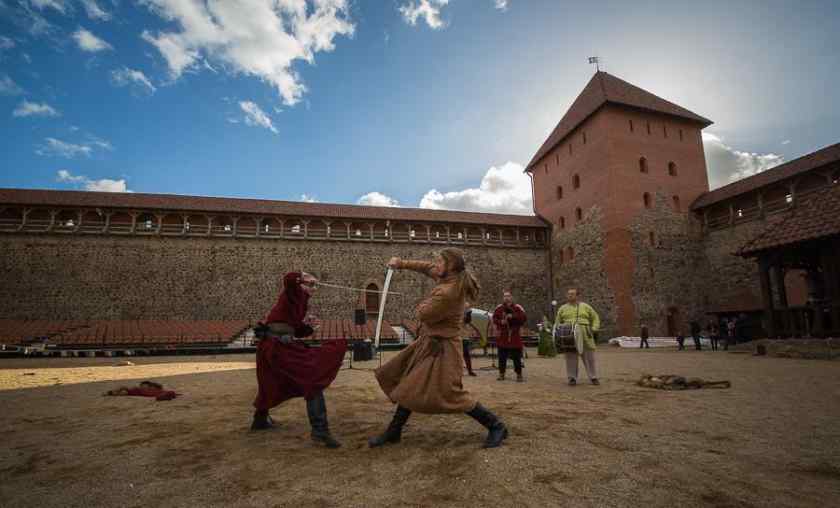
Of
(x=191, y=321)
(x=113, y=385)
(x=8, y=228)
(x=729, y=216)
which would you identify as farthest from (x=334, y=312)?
(x=729, y=216)

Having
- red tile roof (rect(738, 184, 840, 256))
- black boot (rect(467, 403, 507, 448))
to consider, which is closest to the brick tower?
red tile roof (rect(738, 184, 840, 256))

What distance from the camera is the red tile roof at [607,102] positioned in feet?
72.0

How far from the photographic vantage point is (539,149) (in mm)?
27781

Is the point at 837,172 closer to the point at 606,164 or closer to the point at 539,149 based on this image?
the point at 606,164

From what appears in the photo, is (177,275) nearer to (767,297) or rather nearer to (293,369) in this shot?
(293,369)

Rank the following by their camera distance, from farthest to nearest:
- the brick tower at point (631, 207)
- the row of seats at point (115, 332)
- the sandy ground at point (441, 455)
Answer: the brick tower at point (631, 207) → the row of seats at point (115, 332) → the sandy ground at point (441, 455)

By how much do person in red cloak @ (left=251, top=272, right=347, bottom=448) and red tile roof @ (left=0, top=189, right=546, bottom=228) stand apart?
19.3 metres

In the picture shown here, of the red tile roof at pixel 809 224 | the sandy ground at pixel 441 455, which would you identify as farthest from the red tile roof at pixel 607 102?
the sandy ground at pixel 441 455

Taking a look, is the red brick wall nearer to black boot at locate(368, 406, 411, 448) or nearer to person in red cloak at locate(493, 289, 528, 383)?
person in red cloak at locate(493, 289, 528, 383)

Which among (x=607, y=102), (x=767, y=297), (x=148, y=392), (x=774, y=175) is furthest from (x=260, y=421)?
(x=774, y=175)

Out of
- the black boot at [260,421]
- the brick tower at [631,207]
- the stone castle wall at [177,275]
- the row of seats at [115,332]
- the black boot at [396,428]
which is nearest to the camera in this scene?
the black boot at [396,428]

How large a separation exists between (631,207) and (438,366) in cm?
2128

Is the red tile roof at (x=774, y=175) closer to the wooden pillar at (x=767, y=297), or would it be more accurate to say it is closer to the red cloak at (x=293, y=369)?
the wooden pillar at (x=767, y=297)

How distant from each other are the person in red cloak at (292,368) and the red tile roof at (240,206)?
19348 mm
